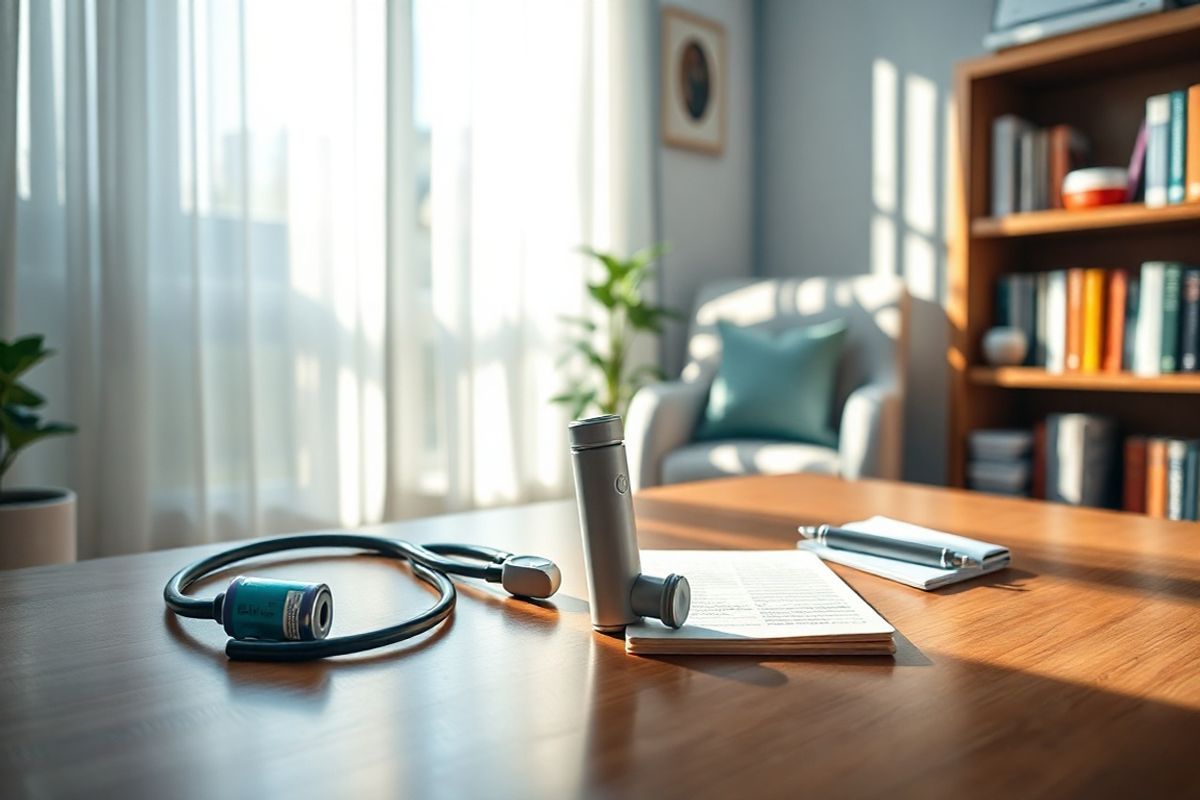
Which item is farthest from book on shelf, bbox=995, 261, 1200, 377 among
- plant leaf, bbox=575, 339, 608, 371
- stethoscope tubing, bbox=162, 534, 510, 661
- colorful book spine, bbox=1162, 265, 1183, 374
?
stethoscope tubing, bbox=162, 534, 510, 661

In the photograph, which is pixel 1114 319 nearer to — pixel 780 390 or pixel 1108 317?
pixel 1108 317

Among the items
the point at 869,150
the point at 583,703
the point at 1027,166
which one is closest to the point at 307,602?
the point at 583,703

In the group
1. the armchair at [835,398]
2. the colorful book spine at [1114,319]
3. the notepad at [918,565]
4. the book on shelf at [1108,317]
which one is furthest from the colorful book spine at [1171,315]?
the notepad at [918,565]

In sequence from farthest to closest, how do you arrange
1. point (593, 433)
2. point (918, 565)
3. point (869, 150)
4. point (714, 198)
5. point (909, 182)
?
point (714, 198)
point (869, 150)
point (909, 182)
point (918, 565)
point (593, 433)

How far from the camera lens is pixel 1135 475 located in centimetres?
265

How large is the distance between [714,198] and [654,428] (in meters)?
1.41

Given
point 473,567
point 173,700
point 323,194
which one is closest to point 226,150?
point 323,194

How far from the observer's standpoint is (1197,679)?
0.63 meters

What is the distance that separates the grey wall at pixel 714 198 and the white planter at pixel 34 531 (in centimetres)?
231

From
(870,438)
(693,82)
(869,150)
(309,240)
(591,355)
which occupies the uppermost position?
(693,82)

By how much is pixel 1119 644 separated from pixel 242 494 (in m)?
2.33

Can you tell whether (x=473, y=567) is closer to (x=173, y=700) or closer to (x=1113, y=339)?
(x=173, y=700)

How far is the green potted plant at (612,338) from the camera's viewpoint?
3162 millimetres

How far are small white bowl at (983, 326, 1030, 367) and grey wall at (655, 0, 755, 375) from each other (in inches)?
51.0
